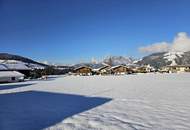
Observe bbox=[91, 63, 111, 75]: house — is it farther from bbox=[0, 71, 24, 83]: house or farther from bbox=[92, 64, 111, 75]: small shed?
bbox=[0, 71, 24, 83]: house

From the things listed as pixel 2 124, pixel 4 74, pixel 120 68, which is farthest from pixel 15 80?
pixel 120 68

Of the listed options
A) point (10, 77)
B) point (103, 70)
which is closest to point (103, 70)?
point (103, 70)

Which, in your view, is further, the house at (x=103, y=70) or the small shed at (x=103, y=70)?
the small shed at (x=103, y=70)

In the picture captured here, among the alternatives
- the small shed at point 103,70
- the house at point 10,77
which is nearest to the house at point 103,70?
the small shed at point 103,70

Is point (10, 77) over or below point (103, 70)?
below

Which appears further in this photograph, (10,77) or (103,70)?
(103,70)

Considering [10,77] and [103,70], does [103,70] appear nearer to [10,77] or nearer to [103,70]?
[103,70]

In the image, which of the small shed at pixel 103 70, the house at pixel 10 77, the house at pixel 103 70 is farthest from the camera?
the small shed at pixel 103 70

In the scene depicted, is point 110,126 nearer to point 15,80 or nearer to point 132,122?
point 132,122

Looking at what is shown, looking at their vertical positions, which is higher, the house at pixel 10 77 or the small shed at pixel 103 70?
the small shed at pixel 103 70

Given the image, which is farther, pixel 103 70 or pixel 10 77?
pixel 103 70

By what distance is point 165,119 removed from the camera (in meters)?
7.01

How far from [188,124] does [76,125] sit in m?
2.95

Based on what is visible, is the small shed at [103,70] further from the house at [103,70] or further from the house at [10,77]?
the house at [10,77]
